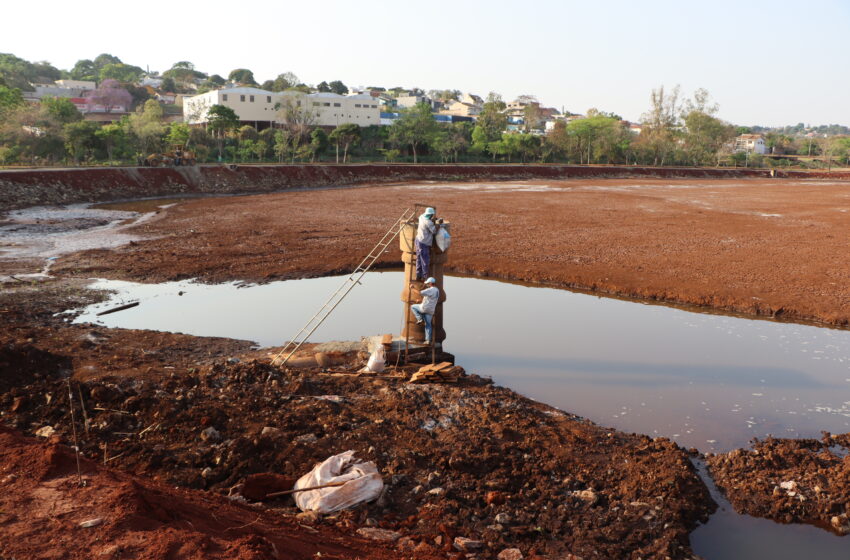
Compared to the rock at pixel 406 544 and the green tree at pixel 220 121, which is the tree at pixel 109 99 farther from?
the rock at pixel 406 544

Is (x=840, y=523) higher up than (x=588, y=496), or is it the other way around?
(x=588, y=496)

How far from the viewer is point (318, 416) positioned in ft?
27.2

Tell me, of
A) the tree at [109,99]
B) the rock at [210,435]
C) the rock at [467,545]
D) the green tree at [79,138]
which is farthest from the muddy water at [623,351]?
the tree at [109,99]

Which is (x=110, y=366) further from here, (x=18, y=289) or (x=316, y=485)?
(x=18, y=289)

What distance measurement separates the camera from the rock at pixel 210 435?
24.6 ft

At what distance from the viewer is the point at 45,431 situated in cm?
745

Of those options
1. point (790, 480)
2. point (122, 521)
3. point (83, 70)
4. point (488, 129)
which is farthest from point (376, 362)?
point (83, 70)

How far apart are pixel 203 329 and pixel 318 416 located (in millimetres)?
7100

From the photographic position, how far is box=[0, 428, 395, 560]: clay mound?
14.9ft

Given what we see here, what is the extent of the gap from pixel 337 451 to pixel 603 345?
325 inches

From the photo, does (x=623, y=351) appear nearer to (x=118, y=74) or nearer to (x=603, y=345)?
(x=603, y=345)

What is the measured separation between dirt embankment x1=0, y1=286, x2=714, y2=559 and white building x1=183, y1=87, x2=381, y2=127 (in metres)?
63.1

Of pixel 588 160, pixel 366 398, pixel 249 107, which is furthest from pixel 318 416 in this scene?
pixel 588 160

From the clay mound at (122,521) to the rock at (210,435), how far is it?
4.32 ft
